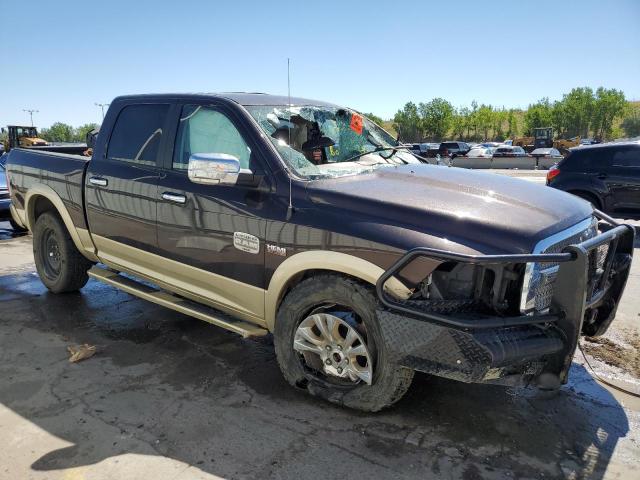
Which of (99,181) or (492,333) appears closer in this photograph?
(492,333)

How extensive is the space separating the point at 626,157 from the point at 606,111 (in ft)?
288

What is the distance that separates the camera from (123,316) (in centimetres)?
507

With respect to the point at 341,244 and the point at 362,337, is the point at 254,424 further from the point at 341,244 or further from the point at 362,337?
the point at 341,244

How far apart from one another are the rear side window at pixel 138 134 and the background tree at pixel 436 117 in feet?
295

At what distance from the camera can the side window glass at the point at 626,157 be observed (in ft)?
30.1

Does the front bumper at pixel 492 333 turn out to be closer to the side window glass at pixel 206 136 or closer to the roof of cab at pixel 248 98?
the side window glass at pixel 206 136

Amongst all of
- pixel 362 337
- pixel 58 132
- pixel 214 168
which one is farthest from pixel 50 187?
pixel 58 132

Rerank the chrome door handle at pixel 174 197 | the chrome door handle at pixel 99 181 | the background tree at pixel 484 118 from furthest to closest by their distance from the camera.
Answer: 1. the background tree at pixel 484 118
2. the chrome door handle at pixel 99 181
3. the chrome door handle at pixel 174 197

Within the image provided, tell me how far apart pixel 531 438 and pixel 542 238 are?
1.15 meters

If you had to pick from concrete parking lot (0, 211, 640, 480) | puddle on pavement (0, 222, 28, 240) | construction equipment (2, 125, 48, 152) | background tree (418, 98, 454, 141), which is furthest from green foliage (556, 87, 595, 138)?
concrete parking lot (0, 211, 640, 480)

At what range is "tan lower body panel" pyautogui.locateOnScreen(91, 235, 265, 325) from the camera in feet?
11.8

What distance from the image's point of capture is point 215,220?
3625mm

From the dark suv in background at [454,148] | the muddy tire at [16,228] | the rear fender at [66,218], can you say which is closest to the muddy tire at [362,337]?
the rear fender at [66,218]

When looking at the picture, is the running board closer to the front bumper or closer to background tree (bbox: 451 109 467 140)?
the front bumper
